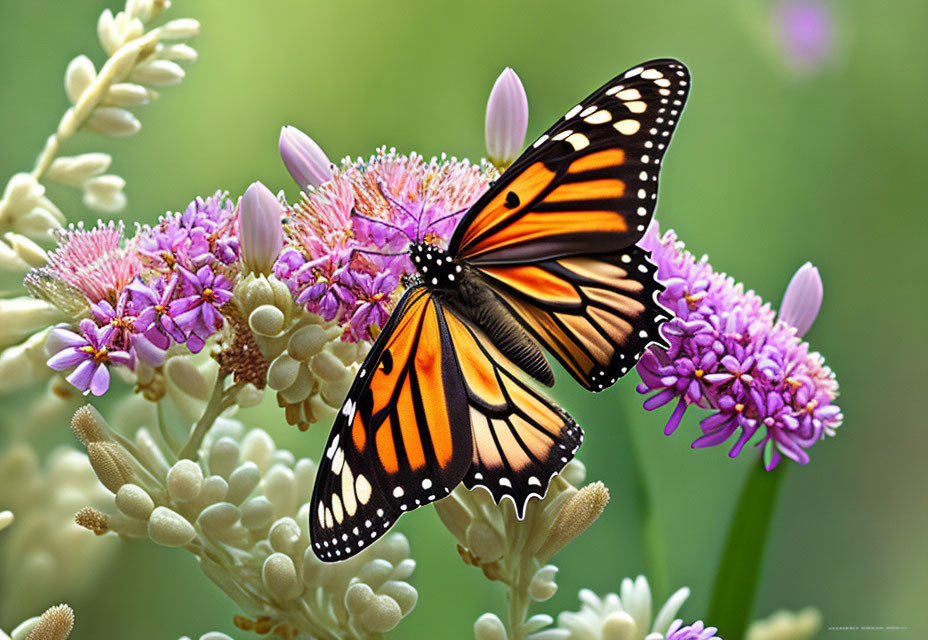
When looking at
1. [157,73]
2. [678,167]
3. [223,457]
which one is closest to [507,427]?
[223,457]

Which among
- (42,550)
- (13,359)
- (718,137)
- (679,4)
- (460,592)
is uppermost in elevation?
(679,4)

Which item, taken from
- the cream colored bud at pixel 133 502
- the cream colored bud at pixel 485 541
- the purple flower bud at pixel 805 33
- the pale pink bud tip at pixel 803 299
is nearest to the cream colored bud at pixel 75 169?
the cream colored bud at pixel 133 502

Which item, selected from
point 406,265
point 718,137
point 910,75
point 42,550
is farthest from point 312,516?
point 910,75

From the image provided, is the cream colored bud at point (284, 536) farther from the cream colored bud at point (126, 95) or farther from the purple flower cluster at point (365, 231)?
the cream colored bud at point (126, 95)

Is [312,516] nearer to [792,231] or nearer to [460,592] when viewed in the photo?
[460,592]

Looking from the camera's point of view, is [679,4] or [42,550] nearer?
[42,550]

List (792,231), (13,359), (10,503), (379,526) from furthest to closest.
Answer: (792,231)
(10,503)
(13,359)
(379,526)
